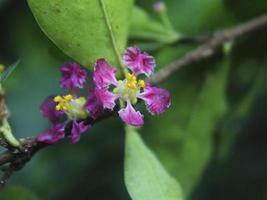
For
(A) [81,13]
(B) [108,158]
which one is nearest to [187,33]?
(B) [108,158]

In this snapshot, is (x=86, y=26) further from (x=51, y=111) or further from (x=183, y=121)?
(x=183, y=121)

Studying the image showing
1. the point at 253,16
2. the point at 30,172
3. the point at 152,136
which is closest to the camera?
the point at 253,16

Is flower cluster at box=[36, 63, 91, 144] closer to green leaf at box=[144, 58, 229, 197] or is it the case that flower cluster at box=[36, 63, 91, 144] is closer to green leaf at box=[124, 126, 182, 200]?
green leaf at box=[124, 126, 182, 200]

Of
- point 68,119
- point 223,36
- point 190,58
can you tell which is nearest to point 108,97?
point 68,119

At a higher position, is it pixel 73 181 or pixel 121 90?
pixel 121 90

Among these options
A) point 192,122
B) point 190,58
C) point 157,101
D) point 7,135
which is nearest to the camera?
point 7,135

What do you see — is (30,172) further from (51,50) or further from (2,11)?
(51,50)

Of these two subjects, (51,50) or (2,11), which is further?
(2,11)
